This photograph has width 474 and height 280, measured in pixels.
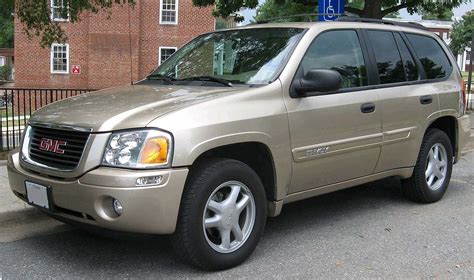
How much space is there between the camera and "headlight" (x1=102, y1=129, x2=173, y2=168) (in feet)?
11.2

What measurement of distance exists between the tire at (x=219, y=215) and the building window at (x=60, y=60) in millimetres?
29268

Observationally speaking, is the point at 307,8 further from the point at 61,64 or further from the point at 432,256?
the point at 61,64

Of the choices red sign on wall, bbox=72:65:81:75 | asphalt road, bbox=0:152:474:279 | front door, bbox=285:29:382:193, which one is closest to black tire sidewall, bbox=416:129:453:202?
asphalt road, bbox=0:152:474:279

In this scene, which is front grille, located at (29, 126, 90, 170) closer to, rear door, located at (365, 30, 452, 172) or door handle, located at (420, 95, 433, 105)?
rear door, located at (365, 30, 452, 172)

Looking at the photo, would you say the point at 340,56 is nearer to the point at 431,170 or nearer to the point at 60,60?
the point at 431,170

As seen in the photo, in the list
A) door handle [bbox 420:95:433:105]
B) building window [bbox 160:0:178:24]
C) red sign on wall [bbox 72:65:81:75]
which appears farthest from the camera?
red sign on wall [bbox 72:65:81:75]

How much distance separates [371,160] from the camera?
194 inches

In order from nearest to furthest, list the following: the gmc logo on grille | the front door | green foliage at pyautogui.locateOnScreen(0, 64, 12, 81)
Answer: the gmc logo on grille < the front door < green foliage at pyautogui.locateOnScreen(0, 64, 12, 81)

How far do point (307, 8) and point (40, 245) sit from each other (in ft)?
45.4

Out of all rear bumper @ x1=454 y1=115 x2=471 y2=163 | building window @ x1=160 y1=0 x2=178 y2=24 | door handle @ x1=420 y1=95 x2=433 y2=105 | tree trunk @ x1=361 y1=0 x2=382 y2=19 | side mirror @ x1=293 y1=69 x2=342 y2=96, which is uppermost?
building window @ x1=160 y1=0 x2=178 y2=24

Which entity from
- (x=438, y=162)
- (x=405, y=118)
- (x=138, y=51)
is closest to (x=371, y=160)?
(x=405, y=118)

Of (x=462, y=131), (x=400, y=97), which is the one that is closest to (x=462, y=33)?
(x=462, y=131)

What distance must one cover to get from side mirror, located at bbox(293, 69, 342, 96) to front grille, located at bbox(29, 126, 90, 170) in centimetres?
169

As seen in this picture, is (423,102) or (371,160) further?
(423,102)
